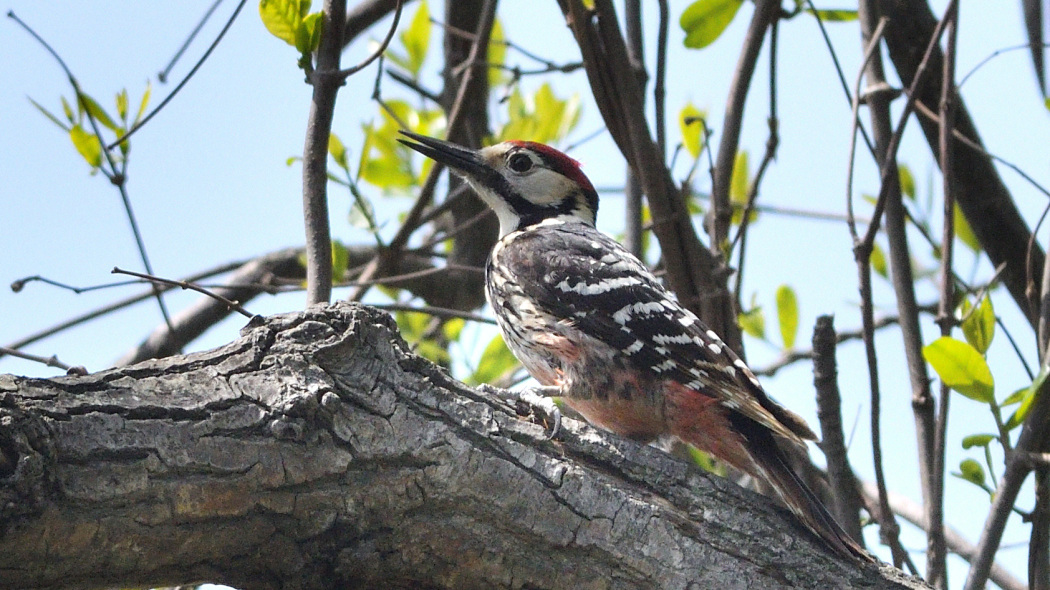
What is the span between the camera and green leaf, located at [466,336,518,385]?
4250 millimetres

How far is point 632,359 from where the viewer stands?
3.09 meters

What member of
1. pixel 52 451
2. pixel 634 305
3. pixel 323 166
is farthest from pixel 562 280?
pixel 52 451

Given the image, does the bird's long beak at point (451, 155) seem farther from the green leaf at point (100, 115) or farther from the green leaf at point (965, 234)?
the green leaf at point (965, 234)

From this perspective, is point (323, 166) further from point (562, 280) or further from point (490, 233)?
point (490, 233)

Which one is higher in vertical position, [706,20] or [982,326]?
[706,20]

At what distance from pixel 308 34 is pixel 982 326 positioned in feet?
7.18

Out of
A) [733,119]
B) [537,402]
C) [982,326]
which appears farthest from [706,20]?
[537,402]

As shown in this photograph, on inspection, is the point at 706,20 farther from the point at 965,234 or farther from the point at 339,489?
the point at 339,489

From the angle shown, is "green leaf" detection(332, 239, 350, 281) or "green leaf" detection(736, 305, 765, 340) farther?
"green leaf" detection(736, 305, 765, 340)

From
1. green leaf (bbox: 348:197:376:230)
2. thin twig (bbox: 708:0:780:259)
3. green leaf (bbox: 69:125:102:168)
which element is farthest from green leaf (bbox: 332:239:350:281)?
thin twig (bbox: 708:0:780:259)

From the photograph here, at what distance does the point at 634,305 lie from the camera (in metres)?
3.26

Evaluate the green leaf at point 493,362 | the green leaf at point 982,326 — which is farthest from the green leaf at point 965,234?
the green leaf at point 493,362

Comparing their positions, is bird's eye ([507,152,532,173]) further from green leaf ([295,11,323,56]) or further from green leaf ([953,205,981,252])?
green leaf ([953,205,981,252])

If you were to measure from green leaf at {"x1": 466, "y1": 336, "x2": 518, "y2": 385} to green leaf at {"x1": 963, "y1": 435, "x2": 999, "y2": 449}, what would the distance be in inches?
72.5
